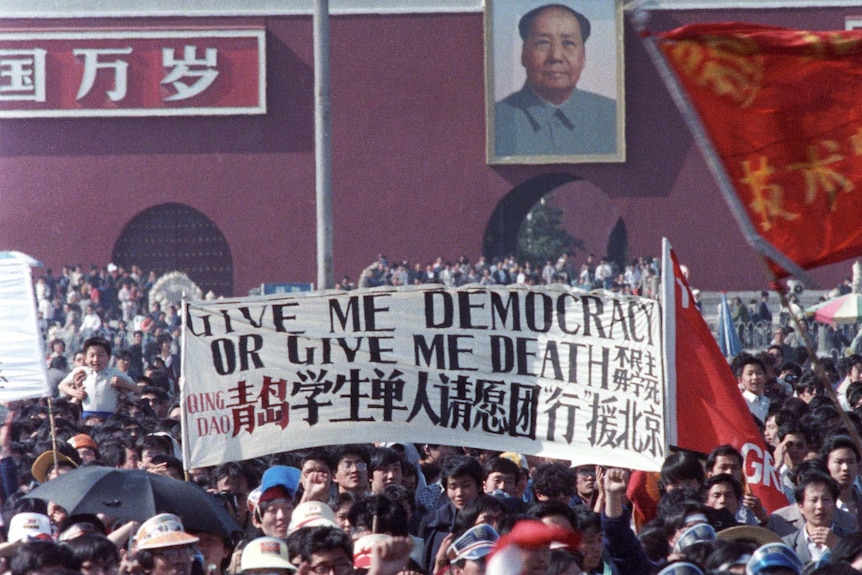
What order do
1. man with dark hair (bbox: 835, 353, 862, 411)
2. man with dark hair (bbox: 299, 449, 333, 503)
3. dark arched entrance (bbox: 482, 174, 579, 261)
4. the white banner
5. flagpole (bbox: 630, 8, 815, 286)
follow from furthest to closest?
dark arched entrance (bbox: 482, 174, 579, 261) → man with dark hair (bbox: 835, 353, 862, 411) → the white banner → man with dark hair (bbox: 299, 449, 333, 503) → flagpole (bbox: 630, 8, 815, 286)

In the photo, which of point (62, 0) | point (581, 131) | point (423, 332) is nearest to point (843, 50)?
point (423, 332)

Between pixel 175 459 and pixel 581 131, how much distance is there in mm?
19026

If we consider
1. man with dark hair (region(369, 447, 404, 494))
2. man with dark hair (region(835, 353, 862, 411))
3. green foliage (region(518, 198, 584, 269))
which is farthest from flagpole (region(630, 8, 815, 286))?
green foliage (region(518, 198, 584, 269))

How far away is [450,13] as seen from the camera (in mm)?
25844

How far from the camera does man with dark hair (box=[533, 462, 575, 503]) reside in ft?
21.6

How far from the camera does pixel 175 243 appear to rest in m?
26.5

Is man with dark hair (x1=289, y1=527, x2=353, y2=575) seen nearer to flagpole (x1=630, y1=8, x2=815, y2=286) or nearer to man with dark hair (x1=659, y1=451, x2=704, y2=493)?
flagpole (x1=630, y1=8, x2=815, y2=286)

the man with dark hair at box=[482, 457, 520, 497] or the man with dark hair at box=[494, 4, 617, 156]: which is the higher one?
the man with dark hair at box=[494, 4, 617, 156]

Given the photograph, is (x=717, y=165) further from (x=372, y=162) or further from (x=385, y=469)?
(x=372, y=162)

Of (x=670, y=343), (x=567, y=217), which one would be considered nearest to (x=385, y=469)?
(x=670, y=343)

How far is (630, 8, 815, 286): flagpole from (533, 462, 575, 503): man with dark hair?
199 cm

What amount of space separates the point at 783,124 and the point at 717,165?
0.86 ft

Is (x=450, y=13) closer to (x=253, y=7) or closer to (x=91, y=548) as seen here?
(x=253, y=7)

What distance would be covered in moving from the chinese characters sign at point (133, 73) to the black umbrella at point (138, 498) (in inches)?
796
